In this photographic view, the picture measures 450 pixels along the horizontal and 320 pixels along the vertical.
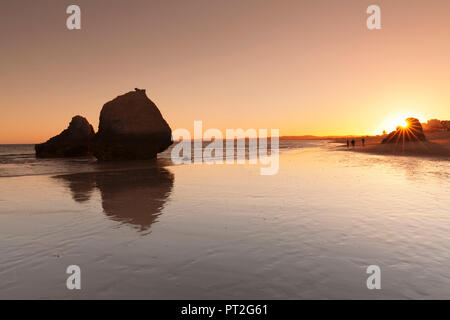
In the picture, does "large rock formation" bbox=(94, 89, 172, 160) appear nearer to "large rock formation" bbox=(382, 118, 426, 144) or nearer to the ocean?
the ocean

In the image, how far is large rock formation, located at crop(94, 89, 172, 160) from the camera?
33.6 metres

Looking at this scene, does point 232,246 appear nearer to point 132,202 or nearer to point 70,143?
point 132,202

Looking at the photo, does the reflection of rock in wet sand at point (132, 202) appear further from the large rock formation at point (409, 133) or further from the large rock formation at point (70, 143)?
the large rock formation at point (409, 133)

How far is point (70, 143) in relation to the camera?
45375 mm

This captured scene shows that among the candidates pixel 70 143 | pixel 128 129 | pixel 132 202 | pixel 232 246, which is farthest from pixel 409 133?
pixel 70 143

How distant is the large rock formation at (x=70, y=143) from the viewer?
45.0 meters

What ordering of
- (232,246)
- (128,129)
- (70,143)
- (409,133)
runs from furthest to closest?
(70,143) < (409,133) < (128,129) < (232,246)

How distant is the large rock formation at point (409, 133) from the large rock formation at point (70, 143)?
4880cm

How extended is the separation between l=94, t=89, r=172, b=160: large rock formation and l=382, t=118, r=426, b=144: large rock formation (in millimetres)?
35608

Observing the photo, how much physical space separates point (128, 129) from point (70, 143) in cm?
1837

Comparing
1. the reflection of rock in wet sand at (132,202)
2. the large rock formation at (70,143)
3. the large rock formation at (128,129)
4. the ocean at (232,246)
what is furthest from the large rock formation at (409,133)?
the large rock formation at (70,143)

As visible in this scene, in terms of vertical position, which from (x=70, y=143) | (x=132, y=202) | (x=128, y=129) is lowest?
(x=132, y=202)
